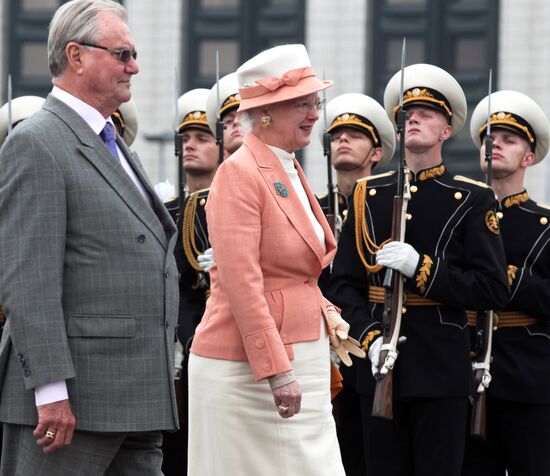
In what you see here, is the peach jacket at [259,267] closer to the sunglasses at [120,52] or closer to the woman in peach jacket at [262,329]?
the woman in peach jacket at [262,329]

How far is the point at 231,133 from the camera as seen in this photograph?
8.64 m

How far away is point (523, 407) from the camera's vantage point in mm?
7816

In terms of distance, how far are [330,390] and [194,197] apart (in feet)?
8.44

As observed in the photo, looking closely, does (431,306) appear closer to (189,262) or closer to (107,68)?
(189,262)

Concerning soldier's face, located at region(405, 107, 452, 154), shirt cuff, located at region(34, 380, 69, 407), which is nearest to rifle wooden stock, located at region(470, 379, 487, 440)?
soldier's face, located at region(405, 107, 452, 154)

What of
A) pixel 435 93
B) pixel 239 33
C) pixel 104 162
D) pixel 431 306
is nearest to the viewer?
pixel 104 162

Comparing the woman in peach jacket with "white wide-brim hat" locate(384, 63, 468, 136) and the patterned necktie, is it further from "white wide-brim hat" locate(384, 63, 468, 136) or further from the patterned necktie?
"white wide-brim hat" locate(384, 63, 468, 136)

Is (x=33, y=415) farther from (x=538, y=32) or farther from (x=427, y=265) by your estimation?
(x=538, y=32)

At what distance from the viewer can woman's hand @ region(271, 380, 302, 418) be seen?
554cm

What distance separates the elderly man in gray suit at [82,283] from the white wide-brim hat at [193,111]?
3772 millimetres

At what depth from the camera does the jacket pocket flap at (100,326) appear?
16.5 feet

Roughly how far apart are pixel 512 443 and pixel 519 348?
0.44 m

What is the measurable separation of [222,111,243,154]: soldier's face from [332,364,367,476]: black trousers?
128 centimetres

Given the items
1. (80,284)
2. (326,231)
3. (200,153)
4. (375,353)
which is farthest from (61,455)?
(200,153)
